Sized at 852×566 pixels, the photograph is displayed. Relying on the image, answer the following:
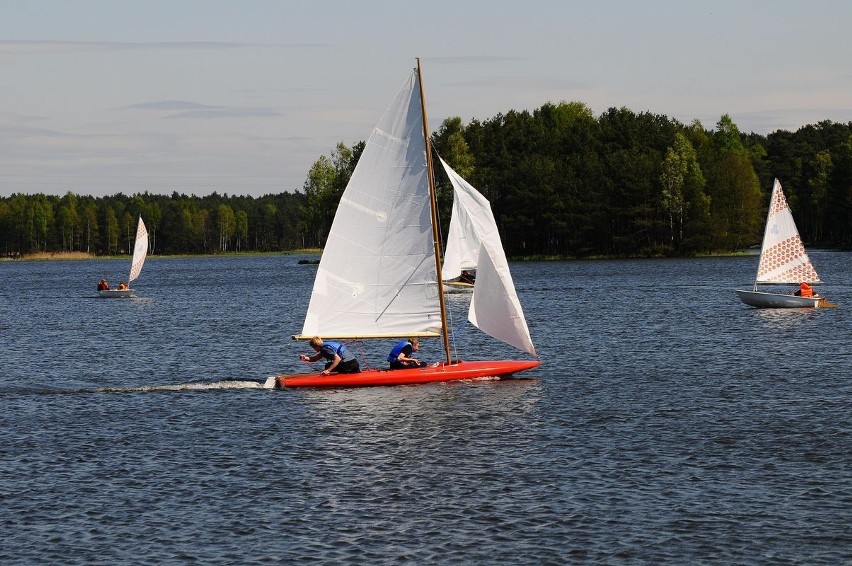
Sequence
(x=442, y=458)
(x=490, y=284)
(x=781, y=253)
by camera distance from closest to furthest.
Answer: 1. (x=442, y=458)
2. (x=490, y=284)
3. (x=781, y=253)

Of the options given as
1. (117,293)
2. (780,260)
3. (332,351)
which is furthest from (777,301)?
(117,293)

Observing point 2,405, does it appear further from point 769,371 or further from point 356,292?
point 769,371

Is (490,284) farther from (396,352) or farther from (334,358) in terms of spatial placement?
(334,358)

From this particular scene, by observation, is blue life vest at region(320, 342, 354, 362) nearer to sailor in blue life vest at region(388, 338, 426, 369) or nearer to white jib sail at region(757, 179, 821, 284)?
sailor in blue life vest at region(388, 338, 426, 369)

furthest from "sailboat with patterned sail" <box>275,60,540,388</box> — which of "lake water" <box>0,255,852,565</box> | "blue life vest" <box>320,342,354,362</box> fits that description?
"lake water" <box>0,255,852,565</box>

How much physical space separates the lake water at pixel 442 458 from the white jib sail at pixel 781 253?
17.6 m

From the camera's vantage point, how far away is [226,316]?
290ft

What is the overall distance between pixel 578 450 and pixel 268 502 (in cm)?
926

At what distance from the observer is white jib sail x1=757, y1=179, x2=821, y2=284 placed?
78.6m

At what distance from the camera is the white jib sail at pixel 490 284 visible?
42.1 metres

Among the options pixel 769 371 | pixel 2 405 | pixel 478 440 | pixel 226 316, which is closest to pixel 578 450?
pixel 478 440

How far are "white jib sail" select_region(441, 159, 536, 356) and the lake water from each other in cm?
209

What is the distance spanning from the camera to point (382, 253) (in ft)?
143

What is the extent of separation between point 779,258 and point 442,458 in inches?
2090
